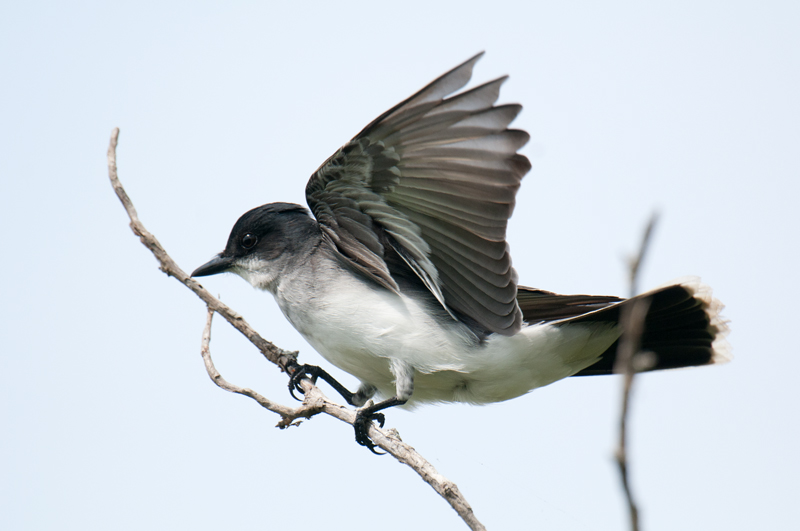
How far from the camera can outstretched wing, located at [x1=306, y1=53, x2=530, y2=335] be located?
11.6 ft

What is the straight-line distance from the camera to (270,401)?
3693 mm

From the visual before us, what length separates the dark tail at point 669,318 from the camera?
460cm

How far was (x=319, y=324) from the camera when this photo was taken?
456cm

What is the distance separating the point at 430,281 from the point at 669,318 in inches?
64.1

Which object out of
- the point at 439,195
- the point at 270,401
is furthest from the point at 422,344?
the point at 270,401

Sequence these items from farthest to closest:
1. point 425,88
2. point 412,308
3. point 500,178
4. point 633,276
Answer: point 412,308 → point 500,178 → point 425,88 → point 633,276

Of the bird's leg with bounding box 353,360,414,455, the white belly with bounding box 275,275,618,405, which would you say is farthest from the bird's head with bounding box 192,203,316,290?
the bird's leg with bounding box 353,360,414,455

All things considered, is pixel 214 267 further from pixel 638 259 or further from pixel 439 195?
pixel 638 259

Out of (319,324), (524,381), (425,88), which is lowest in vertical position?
(524,381)

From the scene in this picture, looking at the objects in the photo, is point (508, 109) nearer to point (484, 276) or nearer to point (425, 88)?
point (425, 88)

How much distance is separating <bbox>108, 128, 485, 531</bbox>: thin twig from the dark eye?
93 cm

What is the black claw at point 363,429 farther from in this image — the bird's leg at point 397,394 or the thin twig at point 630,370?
the thin twig at point 630,370

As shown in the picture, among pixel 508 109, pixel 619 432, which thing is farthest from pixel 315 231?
pixel 619 432

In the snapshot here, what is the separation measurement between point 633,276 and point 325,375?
399 centimetres
